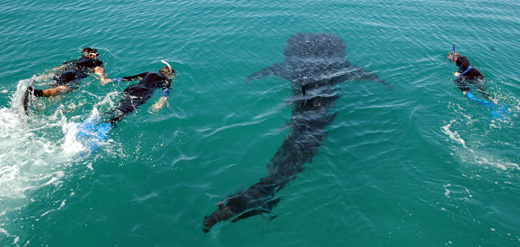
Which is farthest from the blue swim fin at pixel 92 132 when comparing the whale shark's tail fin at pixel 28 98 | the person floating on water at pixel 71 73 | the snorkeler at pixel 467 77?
the snorkeler at pixel 467 77

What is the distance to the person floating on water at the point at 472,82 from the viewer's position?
12.4 metres

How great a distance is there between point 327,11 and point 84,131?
18.2 meters

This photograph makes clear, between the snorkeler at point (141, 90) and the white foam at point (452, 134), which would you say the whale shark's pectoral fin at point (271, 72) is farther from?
the white foam at point (452, 134)

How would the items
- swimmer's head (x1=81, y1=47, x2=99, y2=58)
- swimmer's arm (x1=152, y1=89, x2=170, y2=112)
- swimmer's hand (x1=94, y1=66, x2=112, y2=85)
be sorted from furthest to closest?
swimmer's head (x1=81, y1=47, x2=99, y2=58), swimmer's hand (x1=94, y1=66, x2=112, y2=85), swimmer's arm (x1=152, y1=89, x2=170, y2=112)

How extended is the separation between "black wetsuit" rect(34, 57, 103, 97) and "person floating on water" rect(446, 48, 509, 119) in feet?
57.9

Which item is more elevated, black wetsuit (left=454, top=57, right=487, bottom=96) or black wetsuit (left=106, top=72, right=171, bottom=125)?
black wetsuit (left=106, top=72, right=171, bottom=125)

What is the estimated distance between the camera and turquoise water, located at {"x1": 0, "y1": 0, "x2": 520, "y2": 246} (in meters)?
8.12

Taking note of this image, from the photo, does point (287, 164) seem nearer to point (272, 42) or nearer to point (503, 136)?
point (503, 136)

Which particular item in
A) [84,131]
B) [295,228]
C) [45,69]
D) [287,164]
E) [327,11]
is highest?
[327,11]

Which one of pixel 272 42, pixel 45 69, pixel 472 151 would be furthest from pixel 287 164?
pixel 45 69

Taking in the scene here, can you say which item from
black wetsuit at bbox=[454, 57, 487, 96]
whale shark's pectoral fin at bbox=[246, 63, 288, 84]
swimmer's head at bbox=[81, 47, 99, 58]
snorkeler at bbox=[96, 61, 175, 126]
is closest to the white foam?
black wetsuit at bbox=[454, 57, 487, 96]

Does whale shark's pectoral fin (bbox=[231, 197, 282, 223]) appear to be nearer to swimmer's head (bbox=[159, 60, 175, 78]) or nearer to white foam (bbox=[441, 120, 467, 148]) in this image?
white foam (bbox=[441, 120, 467, 148])

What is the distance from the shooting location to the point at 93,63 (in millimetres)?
15055

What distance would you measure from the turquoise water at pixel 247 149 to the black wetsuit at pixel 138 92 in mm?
324
